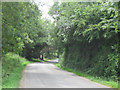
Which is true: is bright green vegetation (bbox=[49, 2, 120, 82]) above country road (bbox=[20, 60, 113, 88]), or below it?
above

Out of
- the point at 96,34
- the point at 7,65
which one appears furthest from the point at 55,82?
the point at 7,65

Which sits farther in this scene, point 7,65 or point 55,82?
point 7,65

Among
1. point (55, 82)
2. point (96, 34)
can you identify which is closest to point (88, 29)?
point (96, 34)

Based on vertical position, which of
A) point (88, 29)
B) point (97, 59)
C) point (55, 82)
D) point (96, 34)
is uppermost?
point (88, 29)

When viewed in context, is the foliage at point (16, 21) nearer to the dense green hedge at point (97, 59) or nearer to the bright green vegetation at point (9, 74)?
the bright green vegetation at point (9, 74)

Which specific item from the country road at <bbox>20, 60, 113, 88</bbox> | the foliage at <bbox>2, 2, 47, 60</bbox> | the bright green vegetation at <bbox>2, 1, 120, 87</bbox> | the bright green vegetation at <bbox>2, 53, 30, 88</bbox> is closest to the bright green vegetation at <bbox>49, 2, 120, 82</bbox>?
the bright green vegetation at <bbox>2, 1, 120, 87</bbox>

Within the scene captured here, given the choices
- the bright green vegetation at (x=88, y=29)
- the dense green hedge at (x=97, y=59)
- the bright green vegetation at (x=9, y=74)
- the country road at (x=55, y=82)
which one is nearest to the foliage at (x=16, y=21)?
the bright green vegetation at (x=88, y=29)

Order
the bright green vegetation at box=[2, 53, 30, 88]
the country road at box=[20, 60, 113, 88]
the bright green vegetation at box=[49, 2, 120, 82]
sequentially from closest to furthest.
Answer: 1. the bright green vegetation at box=[2, 53, 30, 88]
2. the country road at box=[20, 60, 113, 88]
3. the bright green vegetation at box=[49, 2, 120, 82]

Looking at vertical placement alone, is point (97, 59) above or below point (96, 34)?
below

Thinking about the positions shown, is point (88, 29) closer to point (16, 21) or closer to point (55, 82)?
point (55, 82)

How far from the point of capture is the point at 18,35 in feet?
43.4

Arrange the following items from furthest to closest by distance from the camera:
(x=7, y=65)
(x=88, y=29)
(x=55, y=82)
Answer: (x=7, y=65) → (x=88, y=29) → (x=55, y=82)

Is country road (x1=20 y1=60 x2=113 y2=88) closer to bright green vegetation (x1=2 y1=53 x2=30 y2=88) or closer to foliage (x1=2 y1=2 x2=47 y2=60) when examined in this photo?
bright green vegetation (x1=2 y1=53 x2=30 y2=88)

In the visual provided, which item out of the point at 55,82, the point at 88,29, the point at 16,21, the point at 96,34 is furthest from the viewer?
the point at 96,34
